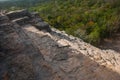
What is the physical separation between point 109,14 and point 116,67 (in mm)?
35259

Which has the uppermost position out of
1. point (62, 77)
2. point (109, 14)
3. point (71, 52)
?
point (62, 77)

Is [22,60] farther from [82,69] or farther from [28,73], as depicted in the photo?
[82,69]

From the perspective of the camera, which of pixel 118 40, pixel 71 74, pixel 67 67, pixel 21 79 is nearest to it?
pixel 21 79

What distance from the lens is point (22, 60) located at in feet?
28.9

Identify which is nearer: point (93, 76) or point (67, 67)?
point (93, 76)

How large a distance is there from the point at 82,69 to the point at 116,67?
205 centimetres

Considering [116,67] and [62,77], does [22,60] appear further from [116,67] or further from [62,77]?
[116,67]

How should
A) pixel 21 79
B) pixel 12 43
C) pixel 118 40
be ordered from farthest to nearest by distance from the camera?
pixel 118 40 → pixel 12 43 → pixel 21 79

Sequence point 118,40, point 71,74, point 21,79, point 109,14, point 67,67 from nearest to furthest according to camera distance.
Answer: point 21,79 < point 71,74 < point 67,67 < point 118,40 < point 109,14

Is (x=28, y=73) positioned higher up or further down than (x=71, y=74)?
higher up

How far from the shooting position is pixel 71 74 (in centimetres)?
1073

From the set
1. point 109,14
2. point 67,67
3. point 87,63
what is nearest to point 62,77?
point 67,67

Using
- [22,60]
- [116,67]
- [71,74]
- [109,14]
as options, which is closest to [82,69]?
[71,74]

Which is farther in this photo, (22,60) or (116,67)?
(116,67)
